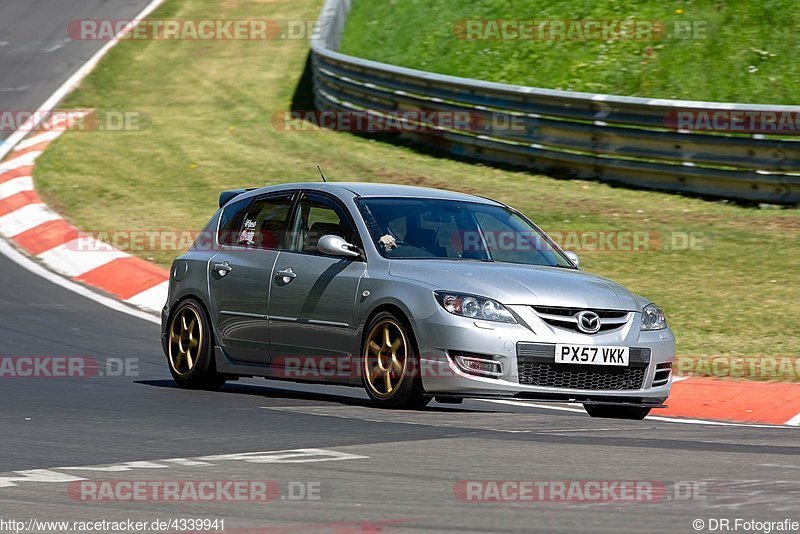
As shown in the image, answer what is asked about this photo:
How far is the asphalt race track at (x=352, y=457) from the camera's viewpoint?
576 centimetres

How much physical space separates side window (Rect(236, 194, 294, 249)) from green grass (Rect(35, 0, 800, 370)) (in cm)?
344

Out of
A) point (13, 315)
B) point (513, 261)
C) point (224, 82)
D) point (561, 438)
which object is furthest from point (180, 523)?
point (224, 82)

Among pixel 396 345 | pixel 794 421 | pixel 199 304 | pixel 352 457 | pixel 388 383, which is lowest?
pixel 794 421

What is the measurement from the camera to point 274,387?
1128cm

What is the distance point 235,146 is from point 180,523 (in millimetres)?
16934

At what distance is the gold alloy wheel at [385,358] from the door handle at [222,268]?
171 centimetres

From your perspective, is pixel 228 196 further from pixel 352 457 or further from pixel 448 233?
pixel 352 457

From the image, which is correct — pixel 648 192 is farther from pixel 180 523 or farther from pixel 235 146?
pixel 180 523

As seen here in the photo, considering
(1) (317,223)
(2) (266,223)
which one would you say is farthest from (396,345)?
(2) (266,223)

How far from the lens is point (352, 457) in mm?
7191

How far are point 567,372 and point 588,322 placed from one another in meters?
0.32

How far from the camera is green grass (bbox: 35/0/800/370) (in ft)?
43.1

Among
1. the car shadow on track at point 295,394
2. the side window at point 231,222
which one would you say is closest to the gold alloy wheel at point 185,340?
the car shadow on track at point 295,394

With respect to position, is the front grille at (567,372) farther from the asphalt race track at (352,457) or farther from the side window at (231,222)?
the side window at (231,222)
